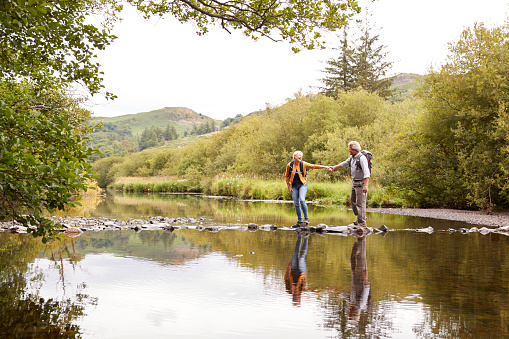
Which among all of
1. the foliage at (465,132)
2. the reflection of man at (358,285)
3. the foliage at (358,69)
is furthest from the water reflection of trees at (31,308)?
the foliage at (358,69)

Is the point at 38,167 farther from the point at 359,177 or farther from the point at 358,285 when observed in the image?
the point at 359,177

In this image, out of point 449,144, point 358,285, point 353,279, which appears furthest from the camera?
point 449,144

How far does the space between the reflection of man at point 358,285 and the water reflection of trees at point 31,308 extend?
115 inches

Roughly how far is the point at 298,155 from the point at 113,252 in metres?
6.73

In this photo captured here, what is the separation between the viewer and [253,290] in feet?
19.7

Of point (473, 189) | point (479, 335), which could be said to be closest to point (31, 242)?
point (479, 335)

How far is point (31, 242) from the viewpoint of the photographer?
421 inches

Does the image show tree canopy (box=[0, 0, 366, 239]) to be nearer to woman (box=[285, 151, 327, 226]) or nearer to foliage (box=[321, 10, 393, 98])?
woman (box=[285, 151, 327, 226])

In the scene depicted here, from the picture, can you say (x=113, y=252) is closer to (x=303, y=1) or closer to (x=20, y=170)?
(x=20, y=170)

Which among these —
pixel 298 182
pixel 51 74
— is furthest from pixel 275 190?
pixel 51 74

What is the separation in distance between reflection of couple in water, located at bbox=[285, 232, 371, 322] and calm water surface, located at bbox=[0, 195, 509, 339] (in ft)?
0.05

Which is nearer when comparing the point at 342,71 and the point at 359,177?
the point at 359,177

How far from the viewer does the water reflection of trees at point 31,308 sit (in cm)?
420

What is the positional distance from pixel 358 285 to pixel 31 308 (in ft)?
13.7
